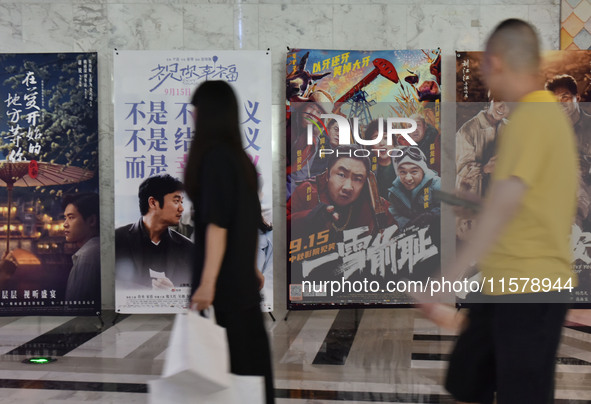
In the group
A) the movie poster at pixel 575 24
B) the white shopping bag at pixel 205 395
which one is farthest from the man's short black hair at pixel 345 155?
the white shopping bag at pixel 205 395

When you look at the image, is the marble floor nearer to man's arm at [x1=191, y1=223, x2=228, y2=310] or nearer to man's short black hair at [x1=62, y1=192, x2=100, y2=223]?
man's short black hair at [x1=62, y1=192, x2=100, y2=223]

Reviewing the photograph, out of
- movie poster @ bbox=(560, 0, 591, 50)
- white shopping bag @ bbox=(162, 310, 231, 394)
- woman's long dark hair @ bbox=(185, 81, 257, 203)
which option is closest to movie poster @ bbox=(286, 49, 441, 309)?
movie poster @ bbox=(560, 0, 591, 50)

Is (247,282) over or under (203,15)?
under

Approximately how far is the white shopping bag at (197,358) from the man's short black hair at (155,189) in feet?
9.52

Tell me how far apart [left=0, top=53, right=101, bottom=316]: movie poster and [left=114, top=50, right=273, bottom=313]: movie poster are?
7.4 inches

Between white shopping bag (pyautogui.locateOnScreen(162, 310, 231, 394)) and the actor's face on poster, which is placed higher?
the actor's face on poster

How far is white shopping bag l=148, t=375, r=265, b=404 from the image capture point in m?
1.74

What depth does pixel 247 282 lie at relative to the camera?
198 cm

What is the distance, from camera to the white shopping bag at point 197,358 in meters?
1.71

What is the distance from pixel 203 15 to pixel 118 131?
1.10 meters

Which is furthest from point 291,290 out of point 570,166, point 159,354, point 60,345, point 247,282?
point 570,166

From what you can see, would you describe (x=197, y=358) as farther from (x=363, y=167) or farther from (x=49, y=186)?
(x=49, y=186)

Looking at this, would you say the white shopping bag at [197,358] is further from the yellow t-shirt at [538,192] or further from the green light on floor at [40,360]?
the green light on floor at [40,360]

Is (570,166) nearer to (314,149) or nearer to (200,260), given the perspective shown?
(200,260)
